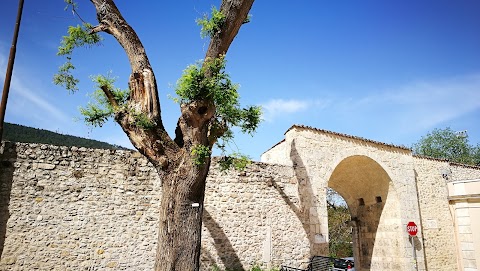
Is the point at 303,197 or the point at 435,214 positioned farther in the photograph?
the point at 435,214

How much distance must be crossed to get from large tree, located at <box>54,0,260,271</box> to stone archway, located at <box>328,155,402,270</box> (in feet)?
25.8

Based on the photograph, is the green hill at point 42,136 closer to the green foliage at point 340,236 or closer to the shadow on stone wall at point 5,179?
the shadow on stone wall at point 5,179

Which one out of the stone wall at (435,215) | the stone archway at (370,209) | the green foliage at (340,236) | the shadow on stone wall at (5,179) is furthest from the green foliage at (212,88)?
the green foliage at (340,236)

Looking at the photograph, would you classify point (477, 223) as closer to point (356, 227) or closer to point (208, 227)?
point (356, 227)

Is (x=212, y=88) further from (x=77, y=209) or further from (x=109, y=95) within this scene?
(x=77, y=209)

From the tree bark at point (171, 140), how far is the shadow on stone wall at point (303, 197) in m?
5.40

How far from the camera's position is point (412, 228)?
11.2 metres

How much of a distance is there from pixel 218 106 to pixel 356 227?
36.6ft

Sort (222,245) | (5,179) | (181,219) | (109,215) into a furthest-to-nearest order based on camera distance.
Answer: (222,245) → (109,215) → (5,179) → (181,219)

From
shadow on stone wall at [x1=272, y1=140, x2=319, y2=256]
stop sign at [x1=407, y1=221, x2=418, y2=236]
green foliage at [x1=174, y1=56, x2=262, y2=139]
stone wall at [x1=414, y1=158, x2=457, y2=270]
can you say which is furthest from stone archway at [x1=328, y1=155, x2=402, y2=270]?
green foliage at [x1=174, y1=56, x2=262, y2=139]

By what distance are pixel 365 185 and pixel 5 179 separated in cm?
1195

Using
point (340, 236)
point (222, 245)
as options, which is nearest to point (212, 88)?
point (222, 245)

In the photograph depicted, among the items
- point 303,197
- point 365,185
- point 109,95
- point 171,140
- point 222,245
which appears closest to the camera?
point 171,140

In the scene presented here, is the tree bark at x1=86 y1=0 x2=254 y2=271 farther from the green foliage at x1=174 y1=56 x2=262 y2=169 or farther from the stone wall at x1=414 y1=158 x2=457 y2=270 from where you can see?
the stone wall at x1=414 y1=158 x2=457 y2=270
